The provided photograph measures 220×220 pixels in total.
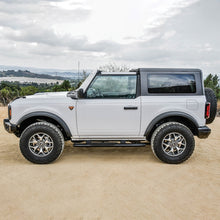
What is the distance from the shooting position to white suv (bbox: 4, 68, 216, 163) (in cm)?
448

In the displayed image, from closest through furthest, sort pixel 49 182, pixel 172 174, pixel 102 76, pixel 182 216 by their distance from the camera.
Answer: pixel 182 216
pixel 49 182
pixel 172 174
pixel 102 76

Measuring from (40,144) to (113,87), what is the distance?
179 centimetres

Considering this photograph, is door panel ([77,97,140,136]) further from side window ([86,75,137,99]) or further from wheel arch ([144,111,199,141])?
wheel arch ([144,111,199,141])

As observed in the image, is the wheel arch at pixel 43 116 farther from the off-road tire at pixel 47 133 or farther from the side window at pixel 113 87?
the side window at pixel 113 87

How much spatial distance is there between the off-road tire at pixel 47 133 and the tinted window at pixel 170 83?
206 centimetres

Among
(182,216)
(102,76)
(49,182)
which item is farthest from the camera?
(102,76)

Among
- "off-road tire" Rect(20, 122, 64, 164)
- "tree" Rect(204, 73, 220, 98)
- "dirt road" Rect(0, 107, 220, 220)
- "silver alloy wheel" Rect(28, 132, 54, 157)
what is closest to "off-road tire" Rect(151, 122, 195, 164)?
"dirt road" Rect(0, 107, 220, 220)

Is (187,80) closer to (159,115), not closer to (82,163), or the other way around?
(159,115)

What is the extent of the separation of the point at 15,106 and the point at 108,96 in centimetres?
181

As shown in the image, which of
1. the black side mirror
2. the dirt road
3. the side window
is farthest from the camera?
the side window

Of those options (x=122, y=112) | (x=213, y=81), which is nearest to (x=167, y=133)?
(x=122, y=112)

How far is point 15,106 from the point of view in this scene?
4.54 metres

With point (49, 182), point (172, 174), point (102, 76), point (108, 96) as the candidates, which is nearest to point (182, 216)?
point (172, 174)

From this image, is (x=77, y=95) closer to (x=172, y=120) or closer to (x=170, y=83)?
(x=170, y=83)
